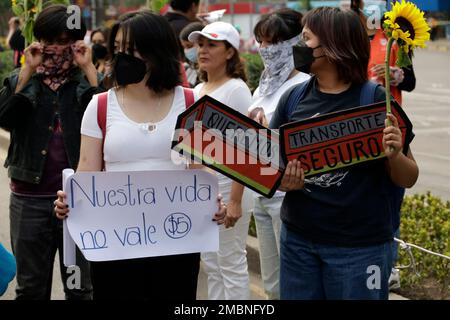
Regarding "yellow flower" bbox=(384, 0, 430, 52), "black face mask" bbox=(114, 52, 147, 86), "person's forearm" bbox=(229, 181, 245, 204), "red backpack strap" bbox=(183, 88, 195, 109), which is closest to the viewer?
"yellow flower" bbox=(384, 0, 430, 52)

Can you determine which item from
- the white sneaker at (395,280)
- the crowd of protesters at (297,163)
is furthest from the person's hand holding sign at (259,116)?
the white sneaker at (395,280)

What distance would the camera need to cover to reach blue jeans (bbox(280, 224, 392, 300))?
10.6 ft

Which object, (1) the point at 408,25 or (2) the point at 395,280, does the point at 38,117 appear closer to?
(1) the point at 408,25

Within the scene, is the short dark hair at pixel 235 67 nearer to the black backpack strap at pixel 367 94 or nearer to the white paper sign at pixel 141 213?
the white paper sign at pixel 141 213

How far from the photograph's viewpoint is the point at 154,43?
3373 millimetres

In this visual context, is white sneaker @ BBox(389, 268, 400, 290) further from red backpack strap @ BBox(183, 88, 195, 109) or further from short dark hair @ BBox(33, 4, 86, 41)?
short dark hair @ BBox(33, 4, 86, 41)

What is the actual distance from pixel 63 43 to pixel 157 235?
1.22 meters

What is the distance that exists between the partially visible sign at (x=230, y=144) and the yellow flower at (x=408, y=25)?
594 millimetres

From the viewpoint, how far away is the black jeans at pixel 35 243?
407cm

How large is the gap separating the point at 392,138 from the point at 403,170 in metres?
0.21

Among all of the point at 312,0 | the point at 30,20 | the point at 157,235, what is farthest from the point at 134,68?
the point at 312,0

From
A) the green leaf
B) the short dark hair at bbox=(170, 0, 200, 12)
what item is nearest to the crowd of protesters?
the green leaf
